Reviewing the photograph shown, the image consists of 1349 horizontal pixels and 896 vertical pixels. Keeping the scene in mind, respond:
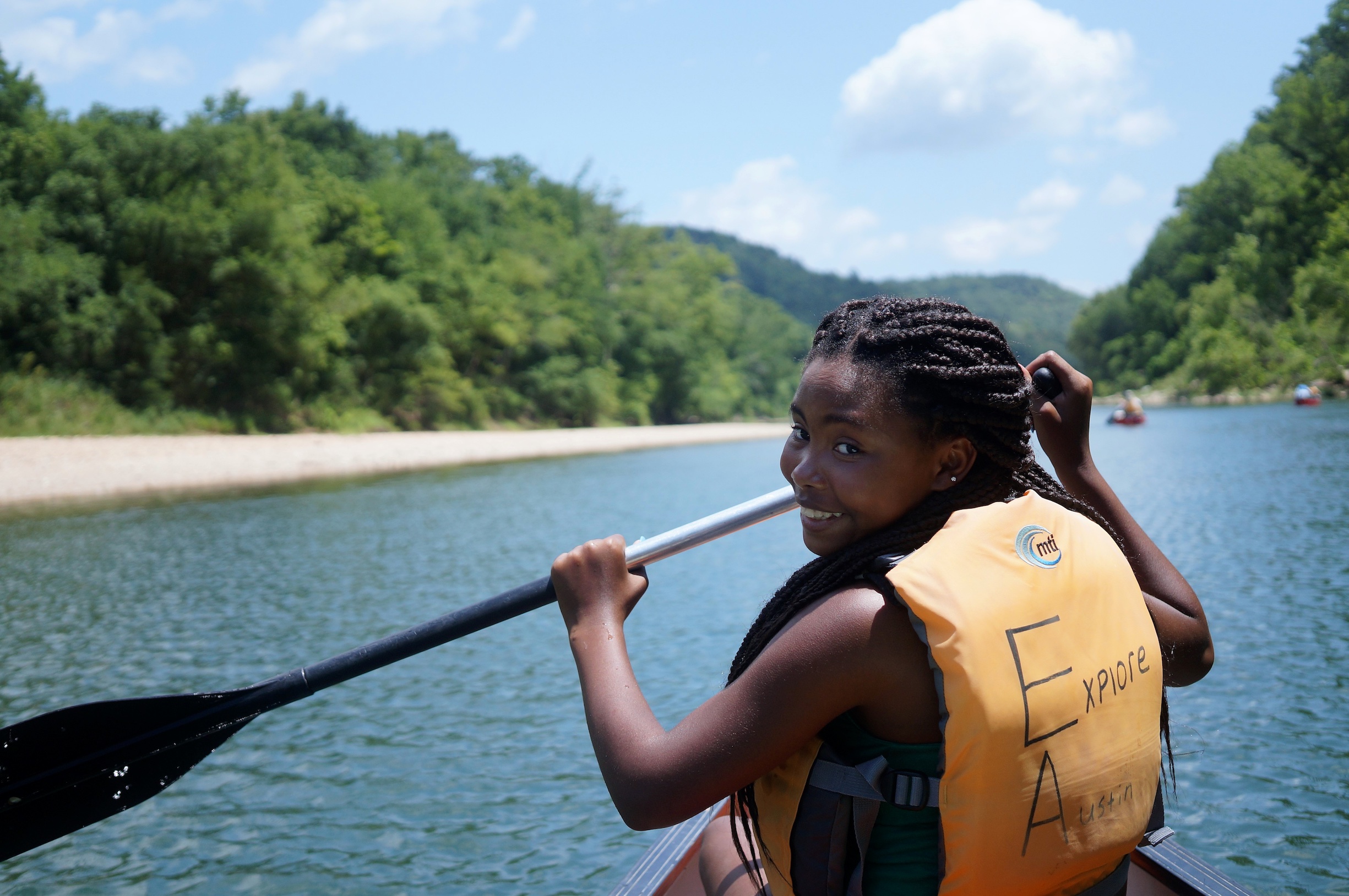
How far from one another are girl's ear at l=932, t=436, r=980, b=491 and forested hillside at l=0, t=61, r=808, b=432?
936 inches

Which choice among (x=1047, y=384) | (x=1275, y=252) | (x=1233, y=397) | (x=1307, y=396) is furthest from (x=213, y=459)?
(x=1275, y=252)

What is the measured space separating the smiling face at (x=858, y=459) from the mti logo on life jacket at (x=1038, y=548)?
12 cm

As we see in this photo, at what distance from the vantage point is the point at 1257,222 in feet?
184

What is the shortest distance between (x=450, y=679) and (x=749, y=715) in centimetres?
531

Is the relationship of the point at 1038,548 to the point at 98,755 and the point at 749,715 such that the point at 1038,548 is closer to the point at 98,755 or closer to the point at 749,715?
the point at 749,715

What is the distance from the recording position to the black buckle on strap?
125cm

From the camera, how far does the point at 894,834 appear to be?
1295 millimetres

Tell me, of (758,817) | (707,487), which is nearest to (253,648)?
(758,817)

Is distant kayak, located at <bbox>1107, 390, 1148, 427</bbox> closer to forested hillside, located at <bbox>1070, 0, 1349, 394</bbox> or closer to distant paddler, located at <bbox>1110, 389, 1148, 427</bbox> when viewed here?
distant paddler, located at <bbox>1110, 389, 1148, 427</bbox>

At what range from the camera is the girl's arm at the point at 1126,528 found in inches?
64.4

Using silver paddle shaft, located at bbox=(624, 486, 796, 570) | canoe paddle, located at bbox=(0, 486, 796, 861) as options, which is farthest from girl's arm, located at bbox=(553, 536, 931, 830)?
canoe paddle, located at bbox=(0, 486, 796, 861)

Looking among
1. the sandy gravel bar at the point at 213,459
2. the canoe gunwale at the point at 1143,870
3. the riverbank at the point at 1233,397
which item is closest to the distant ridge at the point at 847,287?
the riverbank at the point at 1233,397

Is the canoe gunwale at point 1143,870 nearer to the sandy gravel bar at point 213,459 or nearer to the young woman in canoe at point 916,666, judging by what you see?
the young woman in canoe at point 916,666

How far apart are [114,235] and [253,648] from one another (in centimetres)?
2262
